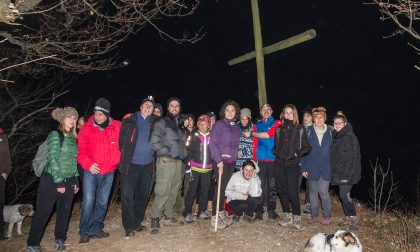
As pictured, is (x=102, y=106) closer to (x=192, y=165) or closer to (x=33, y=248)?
(x=192, y=165)

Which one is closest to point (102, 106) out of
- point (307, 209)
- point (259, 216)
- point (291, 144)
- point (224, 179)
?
point (224, 179)

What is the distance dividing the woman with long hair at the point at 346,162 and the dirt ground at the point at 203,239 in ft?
1.22

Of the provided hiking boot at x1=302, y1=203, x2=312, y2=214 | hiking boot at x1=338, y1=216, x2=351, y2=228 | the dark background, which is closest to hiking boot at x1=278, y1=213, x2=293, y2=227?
hiking boot at x1=338, y1=216, x2=351, y2=228

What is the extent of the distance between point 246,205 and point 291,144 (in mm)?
1411

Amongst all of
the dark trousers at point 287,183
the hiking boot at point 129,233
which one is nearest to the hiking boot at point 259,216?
the dark trousers at point 287,183

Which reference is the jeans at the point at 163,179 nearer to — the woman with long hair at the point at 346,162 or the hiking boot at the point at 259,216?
the hiking boot at the point at 259,216

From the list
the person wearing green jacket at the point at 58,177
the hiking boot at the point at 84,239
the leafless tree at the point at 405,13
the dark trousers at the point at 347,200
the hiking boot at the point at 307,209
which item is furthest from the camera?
the hiking boot at the point at 307,209

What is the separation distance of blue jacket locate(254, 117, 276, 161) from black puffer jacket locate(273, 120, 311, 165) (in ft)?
0.77

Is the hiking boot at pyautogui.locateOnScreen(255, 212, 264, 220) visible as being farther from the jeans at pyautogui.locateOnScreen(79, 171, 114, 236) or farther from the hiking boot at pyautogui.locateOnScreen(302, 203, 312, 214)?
the jeans at pyautogui.locateOnScreen(79, 171, 114, 236)

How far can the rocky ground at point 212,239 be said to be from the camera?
17.1ft

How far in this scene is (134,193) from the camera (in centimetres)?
570

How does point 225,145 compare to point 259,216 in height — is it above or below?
above

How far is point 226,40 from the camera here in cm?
5050

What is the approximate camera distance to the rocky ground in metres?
5.20
